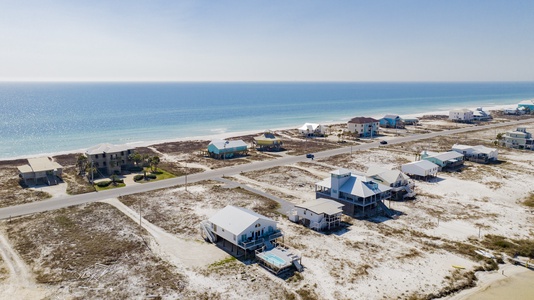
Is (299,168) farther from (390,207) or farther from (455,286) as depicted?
(455,286)

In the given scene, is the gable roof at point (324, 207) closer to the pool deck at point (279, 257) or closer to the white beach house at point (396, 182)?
the pool deck at point (279, 257)

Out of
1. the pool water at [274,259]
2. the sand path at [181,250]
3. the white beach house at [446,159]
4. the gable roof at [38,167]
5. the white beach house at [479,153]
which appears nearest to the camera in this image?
the pool water at [274,259]

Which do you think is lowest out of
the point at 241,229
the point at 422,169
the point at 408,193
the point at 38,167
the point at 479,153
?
the point at 408,193

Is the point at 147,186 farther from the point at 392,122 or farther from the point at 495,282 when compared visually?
the point at 392,122

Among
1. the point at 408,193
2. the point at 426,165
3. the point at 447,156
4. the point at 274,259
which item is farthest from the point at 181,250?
the point at 447,156

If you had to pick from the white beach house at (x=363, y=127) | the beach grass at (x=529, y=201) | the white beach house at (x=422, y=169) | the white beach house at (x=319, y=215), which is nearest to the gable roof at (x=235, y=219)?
the white beach house at (x=319, y=215)

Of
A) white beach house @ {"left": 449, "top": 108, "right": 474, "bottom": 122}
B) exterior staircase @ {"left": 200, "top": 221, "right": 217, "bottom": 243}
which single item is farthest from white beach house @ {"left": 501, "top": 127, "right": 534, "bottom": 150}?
exterior staircase @ {"left": 200, "top": 221, "right": 217, "bottom": 243}
